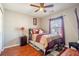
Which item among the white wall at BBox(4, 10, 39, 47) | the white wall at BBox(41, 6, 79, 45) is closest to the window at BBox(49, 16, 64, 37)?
the white wall at BBox(41, 6, 79, 45)

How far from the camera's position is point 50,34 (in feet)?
5.04

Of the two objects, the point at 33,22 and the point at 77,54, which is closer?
the point at 77,54

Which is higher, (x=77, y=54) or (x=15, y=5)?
(x=15, y=5)

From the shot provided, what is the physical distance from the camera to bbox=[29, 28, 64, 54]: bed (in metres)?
1.48

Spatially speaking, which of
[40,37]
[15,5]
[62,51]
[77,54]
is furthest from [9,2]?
[77,54]

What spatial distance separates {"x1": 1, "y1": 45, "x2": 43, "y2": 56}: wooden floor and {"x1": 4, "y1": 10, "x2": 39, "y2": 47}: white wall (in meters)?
0.10

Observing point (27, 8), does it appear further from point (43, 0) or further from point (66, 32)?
point (66, 32)

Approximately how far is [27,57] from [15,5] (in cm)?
92

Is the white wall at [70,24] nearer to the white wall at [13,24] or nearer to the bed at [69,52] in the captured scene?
the bed at [69,52]

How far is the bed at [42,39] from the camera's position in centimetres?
148

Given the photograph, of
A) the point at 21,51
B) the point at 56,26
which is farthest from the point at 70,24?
the point at 21,51

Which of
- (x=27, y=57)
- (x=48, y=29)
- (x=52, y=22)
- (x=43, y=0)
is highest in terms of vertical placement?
(x=43, y=0)

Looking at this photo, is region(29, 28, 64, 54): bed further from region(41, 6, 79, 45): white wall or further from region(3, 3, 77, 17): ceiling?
region(3, 3, 77, 17): ceiling

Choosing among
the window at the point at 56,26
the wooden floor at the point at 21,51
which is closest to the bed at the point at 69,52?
the window at the point at 56,26
